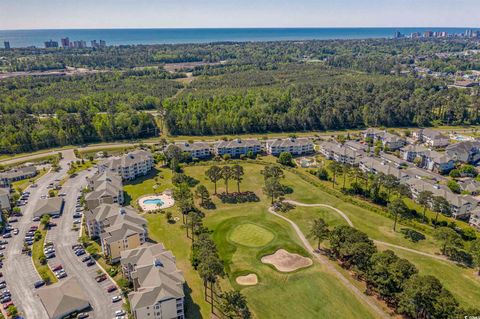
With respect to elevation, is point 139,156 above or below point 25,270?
above

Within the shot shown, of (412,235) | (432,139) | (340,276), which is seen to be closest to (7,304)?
(340,276)

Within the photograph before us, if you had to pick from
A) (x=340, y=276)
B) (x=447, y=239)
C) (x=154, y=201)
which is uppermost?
(x=447, y=239)

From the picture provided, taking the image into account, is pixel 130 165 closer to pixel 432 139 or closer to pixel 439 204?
pixel 439 204

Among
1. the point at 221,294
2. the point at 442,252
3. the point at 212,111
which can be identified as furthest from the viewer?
the point at 212,111

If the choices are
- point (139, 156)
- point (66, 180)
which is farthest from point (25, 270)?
point (139, 156)

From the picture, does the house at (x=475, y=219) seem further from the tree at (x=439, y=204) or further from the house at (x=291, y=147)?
the house at (x=291, y=147)

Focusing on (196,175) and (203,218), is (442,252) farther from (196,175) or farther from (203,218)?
(196,175)
